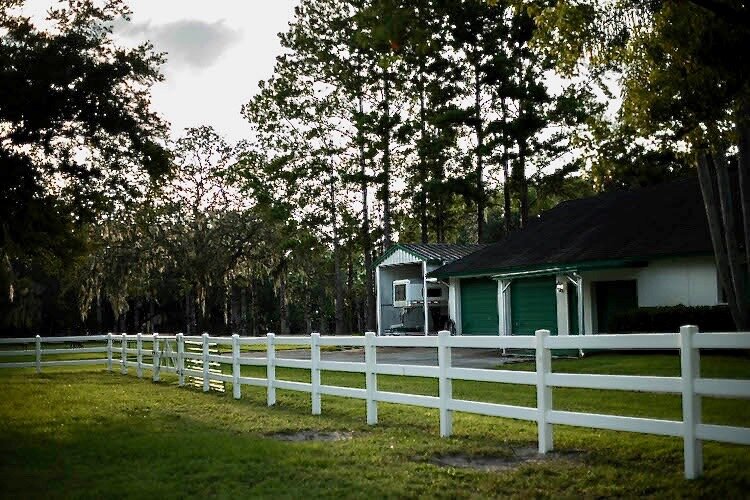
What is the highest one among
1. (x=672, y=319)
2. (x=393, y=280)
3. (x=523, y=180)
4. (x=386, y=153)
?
(x=386, y=153)

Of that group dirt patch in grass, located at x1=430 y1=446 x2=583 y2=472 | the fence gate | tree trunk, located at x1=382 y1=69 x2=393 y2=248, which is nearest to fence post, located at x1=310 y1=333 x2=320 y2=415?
dirt patch in grass, located at x1=430 y1=446 x2=583 y2=472

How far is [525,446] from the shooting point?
9.17 meters

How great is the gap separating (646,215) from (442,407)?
2032 cm

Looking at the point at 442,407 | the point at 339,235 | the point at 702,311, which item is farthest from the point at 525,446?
the point at 339,235

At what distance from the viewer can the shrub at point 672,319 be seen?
74.6 ft

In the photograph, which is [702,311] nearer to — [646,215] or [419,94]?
[646,215]

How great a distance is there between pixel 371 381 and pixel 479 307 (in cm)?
2079

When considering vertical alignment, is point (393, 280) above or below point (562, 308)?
above

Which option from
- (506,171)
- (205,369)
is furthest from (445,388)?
(506,171)

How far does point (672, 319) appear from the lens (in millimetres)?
23359

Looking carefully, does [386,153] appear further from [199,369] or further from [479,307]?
[199,369]

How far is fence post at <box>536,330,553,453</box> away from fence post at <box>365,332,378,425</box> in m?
3.15

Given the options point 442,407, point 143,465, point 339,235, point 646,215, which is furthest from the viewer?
point 339,235

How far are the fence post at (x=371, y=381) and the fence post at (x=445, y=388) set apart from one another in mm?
1440
